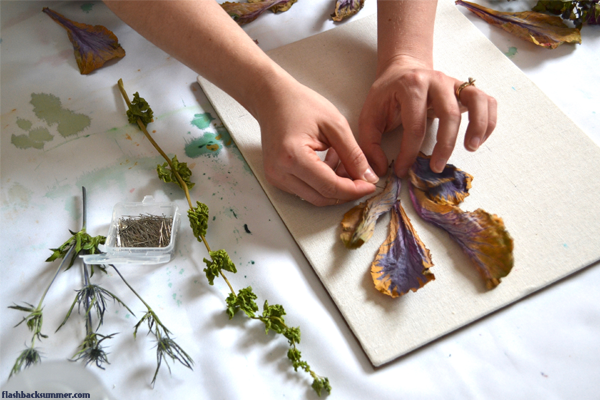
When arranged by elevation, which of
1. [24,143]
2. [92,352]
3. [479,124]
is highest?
[479,124]

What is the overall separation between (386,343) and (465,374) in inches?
4.9

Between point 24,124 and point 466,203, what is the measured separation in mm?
880

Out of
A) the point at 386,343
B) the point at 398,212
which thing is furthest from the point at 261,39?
the point at 386,343

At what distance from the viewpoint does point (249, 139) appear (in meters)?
0.82

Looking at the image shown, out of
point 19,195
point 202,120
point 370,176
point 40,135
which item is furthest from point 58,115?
point 370,176

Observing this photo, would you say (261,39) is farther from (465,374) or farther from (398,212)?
(465,374)

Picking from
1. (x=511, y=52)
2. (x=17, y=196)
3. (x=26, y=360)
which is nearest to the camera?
(x=26, y=360)

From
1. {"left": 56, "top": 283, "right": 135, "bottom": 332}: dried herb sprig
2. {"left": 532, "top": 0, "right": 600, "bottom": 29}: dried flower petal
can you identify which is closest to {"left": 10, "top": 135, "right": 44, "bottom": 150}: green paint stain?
{"left": 56, "top": 283, "right": 135, "bottom": 332}: dried herb sprig

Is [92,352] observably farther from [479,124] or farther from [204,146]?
[479,124]

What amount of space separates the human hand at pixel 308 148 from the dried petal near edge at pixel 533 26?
54cm

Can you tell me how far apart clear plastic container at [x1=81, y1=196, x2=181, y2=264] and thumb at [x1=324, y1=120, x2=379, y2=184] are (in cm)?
30

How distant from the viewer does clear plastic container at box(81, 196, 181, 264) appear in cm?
68

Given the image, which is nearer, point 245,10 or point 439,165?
point 439,165

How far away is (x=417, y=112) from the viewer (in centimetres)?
71
